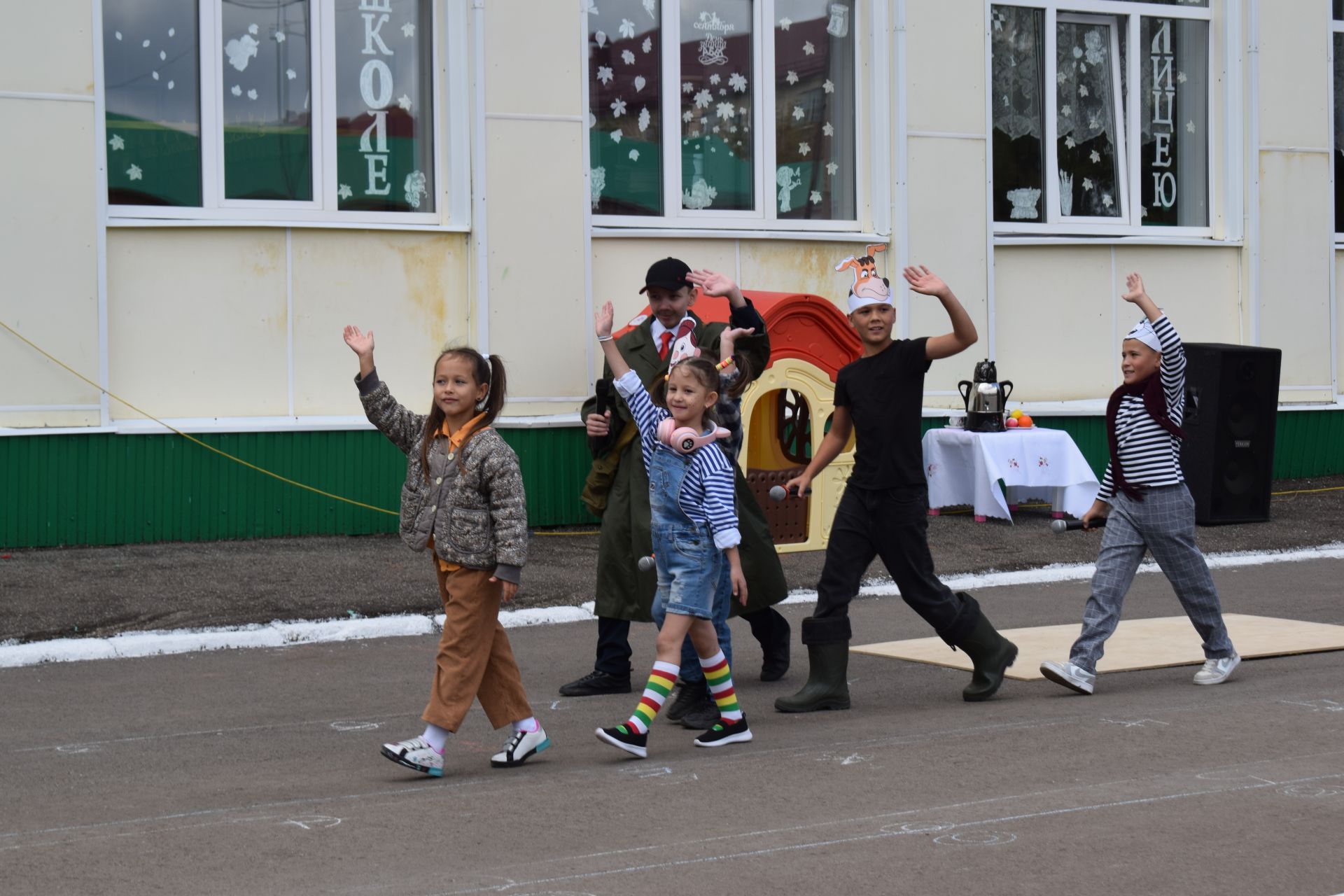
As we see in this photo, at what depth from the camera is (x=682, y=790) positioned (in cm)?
588

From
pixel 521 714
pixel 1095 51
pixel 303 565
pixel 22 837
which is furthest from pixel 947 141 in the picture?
pixel 22 837

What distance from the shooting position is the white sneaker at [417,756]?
603cm

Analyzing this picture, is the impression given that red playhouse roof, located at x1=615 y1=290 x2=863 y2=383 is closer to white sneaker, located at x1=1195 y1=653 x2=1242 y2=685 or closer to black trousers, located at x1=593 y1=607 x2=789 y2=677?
black trousers, located at x1=593 y1=607 x2=789 y2=677

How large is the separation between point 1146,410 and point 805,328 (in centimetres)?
492

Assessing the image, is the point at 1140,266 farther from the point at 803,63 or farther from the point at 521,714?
the point at 521,714

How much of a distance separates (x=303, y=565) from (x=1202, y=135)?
10492 mm

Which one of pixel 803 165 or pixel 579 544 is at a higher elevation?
pixel 803 165

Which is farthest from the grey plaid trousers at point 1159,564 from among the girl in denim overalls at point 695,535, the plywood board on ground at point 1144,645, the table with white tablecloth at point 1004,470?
the table with white tablecloth at point 1004,470

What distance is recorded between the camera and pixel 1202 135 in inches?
672

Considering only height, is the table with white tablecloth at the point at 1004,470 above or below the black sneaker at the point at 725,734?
above

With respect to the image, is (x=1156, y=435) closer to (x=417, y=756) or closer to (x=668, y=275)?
(x=668, y=275)

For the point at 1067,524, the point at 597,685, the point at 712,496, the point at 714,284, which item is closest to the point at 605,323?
the point at 714,284

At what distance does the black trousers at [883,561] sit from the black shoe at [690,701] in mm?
514

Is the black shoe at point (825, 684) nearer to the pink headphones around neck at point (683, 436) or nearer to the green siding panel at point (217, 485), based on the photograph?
the pink headphones around neck at point (683, 436)
